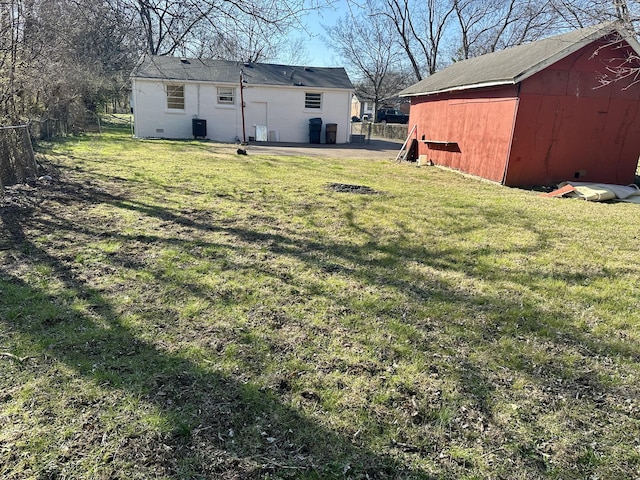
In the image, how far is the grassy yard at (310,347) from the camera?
213 cm

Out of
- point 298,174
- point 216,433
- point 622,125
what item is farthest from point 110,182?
point 622,125

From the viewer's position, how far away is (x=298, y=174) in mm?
10992

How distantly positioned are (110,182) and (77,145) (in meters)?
7.30

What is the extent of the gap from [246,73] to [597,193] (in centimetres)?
1790

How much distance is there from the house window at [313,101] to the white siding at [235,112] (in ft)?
0.62

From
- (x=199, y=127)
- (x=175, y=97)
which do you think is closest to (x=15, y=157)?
(x=199, y=127)

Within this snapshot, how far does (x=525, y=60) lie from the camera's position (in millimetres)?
10930

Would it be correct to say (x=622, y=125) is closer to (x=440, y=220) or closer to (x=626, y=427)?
(x=440, y=220)

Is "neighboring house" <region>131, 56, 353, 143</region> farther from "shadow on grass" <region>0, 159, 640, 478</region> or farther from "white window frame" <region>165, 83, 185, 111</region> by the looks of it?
"shadow on grass" <region>0, 159, 640, 478</region>

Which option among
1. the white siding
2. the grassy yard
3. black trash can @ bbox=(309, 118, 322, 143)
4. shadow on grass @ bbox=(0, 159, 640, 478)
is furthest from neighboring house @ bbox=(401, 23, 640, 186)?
the white siding

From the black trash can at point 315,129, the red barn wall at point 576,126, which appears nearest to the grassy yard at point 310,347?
the red barn wall at point 576,126

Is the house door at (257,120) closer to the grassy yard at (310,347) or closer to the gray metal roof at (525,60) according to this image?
the gray metal roof at (525,60)

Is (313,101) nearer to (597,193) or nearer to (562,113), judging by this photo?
(562,113)

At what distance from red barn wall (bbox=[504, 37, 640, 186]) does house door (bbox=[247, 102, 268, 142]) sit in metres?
14.2
